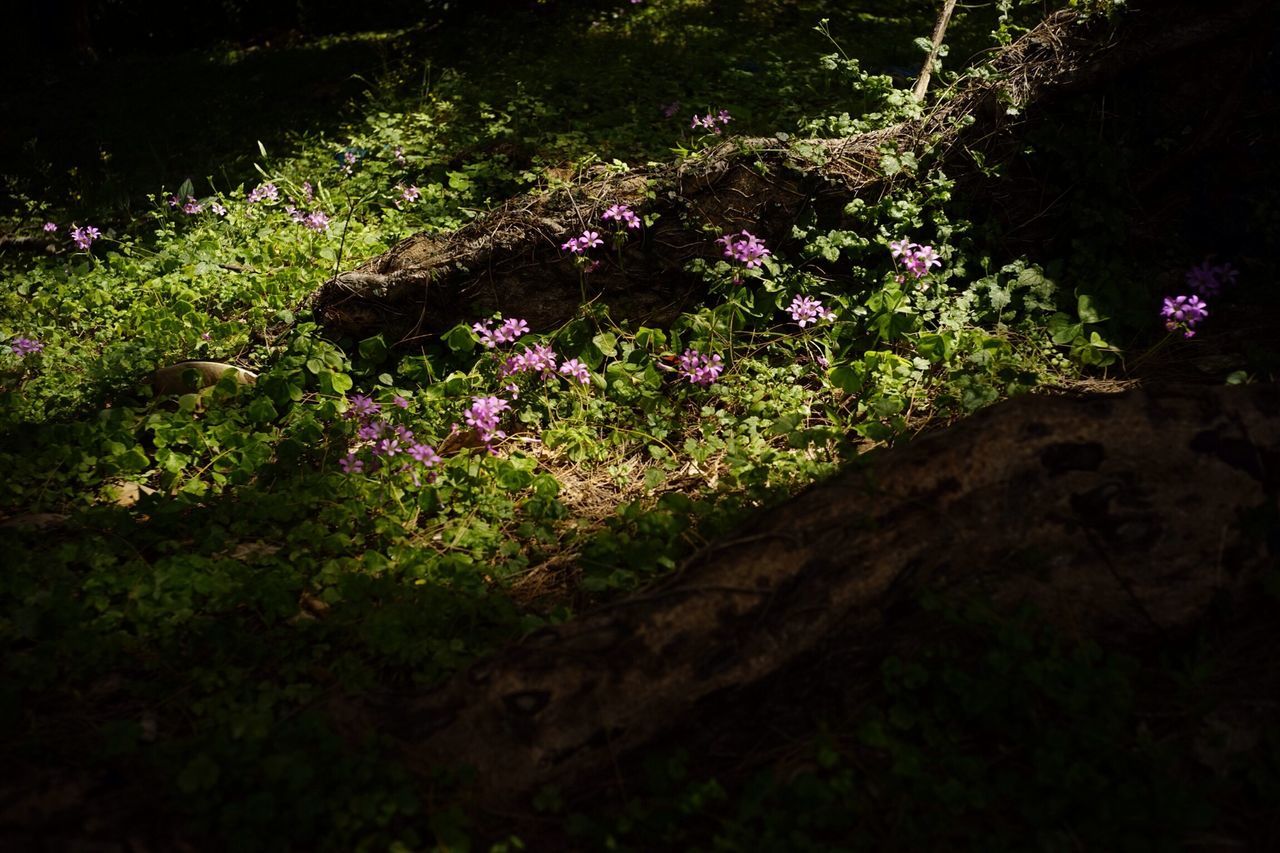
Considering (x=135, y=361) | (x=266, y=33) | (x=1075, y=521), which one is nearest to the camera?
(x=1075, y=521)

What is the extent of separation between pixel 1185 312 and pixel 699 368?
1.97m

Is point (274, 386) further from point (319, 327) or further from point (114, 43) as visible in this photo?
point (114, 43)

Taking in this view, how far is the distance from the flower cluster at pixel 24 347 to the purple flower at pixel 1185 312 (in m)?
5.43

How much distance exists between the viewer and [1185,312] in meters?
3.33

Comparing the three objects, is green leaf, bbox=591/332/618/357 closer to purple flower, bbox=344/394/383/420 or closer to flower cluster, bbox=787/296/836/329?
flower cluster, bbox=787/296/836/329

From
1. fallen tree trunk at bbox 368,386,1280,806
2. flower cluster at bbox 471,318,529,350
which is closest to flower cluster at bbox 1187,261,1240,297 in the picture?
fallen tree trunk at bbox 368,386,1280,806

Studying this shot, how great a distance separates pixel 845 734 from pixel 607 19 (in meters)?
8.55

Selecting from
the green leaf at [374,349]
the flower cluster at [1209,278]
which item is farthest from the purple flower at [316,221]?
the flower cluster at [1209,278]

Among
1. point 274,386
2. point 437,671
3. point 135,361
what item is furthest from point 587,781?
point 135,361

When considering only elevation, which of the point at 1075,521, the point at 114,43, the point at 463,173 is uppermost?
the point at 1075,521

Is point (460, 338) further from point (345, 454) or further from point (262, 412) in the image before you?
point (262, 412)

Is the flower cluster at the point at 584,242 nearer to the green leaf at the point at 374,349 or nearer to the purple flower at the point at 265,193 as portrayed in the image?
the green leaf at the point at 374,349

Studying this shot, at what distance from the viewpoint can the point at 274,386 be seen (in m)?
4.01

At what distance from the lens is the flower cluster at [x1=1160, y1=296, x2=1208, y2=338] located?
333 centimetres
